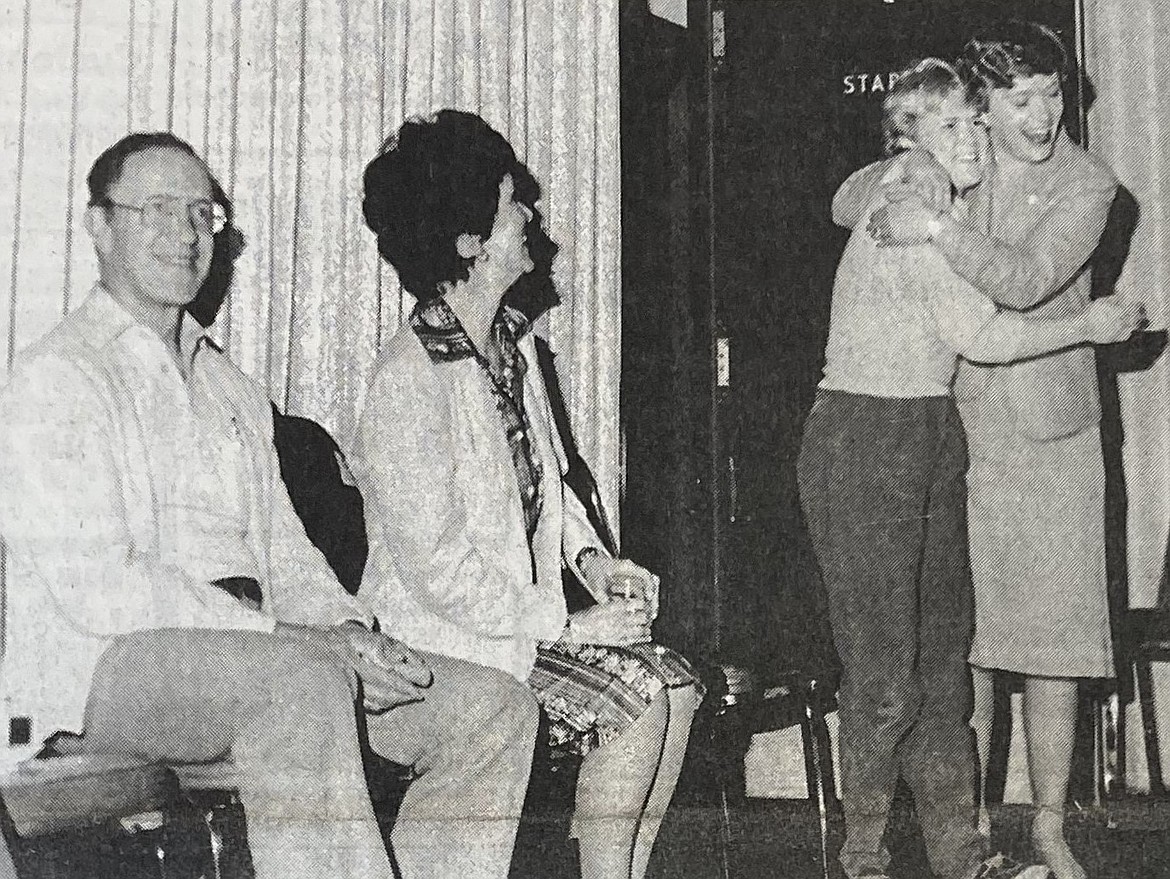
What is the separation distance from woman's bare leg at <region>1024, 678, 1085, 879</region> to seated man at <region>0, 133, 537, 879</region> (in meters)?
0.93

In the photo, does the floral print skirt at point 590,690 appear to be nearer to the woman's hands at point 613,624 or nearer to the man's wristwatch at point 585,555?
the woman's hands at point 613,624

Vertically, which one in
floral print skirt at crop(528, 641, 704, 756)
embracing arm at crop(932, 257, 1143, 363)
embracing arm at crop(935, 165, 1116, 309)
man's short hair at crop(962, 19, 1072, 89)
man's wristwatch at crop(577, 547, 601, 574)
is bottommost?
floral print skirt at crop(528, 641, 704, 756)

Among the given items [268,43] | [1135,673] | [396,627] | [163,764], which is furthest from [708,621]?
[268,43]

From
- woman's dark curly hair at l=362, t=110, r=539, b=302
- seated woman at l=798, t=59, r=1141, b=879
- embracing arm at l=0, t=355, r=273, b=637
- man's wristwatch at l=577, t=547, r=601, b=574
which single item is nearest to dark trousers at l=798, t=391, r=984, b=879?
seated woman at l=798, t=59, r=1141, b=879

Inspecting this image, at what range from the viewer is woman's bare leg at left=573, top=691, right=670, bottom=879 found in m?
2.86

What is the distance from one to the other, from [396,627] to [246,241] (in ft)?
2.46

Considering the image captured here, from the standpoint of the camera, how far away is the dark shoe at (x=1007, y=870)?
2936 mm

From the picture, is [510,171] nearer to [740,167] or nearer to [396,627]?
[740,167]

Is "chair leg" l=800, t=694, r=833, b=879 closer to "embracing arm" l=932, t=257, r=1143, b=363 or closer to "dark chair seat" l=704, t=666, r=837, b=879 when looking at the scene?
"dark chair seat" l=704, t=666, r=837, b=879

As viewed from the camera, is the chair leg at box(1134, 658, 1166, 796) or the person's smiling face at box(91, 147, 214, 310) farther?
the chair leg at box(1134, 658, 1166, 796)

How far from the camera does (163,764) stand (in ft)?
8.78

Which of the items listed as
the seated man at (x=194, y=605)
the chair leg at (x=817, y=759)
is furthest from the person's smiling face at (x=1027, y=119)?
the seated man at (x=194, y=605)

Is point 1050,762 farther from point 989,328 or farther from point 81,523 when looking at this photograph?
point 81,523

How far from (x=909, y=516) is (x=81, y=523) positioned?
57.0 inches
